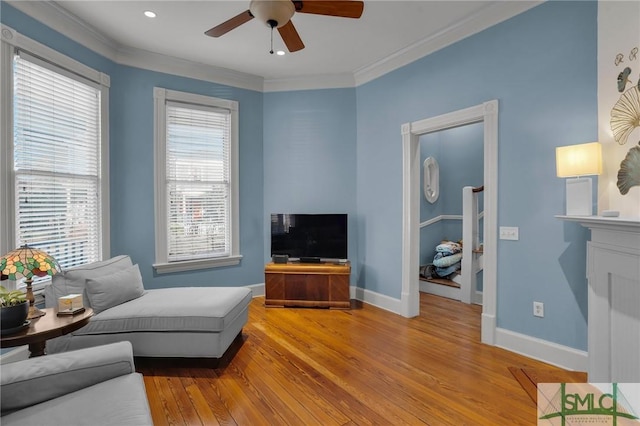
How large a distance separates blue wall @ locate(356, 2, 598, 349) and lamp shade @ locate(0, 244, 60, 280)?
355 cm

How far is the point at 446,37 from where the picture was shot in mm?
3432

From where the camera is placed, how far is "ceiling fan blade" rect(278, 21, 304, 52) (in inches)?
94.4

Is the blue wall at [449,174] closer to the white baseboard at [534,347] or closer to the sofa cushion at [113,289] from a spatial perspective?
the white baseboard at [534,347]

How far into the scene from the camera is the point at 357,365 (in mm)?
2725

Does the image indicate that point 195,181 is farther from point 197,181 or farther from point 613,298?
point 613,298

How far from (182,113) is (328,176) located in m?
2.06

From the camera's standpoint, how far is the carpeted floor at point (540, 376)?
2386 mm

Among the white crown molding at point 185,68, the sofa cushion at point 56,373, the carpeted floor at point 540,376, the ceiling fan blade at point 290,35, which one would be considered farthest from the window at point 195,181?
the carpeted floor at point 540,376

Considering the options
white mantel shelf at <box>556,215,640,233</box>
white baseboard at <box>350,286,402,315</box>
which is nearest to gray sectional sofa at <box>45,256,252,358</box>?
white baseboard at <box>350,286,402,315</box>

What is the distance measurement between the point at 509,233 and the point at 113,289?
3453 millimetres

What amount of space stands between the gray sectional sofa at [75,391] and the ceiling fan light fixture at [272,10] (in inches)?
84.7

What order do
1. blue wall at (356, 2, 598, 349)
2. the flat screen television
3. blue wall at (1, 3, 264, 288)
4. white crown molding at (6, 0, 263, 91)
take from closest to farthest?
blue wall at (356, 2, 598, 349) < white crown molding at (6, 0, 263, 91) < blue wall at (1, 3, 264, 288) < the flat screen television

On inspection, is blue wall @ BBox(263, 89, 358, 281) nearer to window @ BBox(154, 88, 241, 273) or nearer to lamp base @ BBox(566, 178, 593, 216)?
window @ BBox(154, 88, 241, 273)

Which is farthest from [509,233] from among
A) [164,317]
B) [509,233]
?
[164,317]
